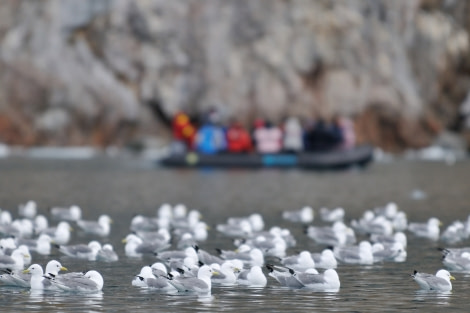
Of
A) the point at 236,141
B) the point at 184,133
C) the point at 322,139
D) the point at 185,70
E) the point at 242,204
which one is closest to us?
the point at 242,204

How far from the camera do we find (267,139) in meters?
62.7

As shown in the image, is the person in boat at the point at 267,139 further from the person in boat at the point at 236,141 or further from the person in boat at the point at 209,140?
the person in boat at the point at 209,140

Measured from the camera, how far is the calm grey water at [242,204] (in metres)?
18.9

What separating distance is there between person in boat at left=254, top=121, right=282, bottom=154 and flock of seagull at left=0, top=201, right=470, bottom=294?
27.0 metres

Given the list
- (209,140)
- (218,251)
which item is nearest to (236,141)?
(209,140)

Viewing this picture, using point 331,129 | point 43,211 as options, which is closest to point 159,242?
point 43,211

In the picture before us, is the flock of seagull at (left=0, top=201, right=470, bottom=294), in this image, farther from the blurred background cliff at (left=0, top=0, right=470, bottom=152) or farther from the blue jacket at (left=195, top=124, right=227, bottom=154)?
the blurred background cliff at (left=0, top=0, right=470, bottom=152)

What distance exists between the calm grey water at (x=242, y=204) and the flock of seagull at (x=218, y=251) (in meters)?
0.28

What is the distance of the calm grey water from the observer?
18906 millimetres

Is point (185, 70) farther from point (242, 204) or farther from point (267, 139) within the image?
point (242, 204)

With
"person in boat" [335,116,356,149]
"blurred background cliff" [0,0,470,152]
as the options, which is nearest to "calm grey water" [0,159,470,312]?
"person in boat" [335,116,356,149]

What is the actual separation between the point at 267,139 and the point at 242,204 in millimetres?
24246

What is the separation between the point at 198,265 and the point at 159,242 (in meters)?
3.90

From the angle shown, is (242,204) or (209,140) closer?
(242,204)
